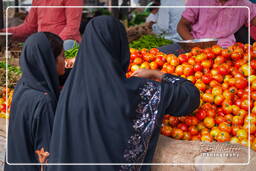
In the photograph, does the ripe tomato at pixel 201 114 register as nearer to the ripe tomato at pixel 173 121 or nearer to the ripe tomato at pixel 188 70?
the ripe tomato at pixel 173 121

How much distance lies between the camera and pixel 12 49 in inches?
240

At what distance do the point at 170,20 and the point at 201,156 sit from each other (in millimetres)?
4812

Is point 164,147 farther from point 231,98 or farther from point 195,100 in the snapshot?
point 231,98

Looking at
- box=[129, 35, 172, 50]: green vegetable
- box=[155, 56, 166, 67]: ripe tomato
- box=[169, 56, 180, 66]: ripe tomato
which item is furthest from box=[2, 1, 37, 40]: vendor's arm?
box=[169, 56, 180, 66]: ripe tomato

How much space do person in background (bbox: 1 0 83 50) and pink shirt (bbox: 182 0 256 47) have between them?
1.75 m

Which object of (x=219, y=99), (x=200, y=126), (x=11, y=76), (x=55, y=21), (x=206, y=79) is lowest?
(x=11, y=76)

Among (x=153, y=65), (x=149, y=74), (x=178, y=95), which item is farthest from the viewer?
(x=153, y=65)

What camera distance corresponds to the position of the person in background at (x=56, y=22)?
5.10 meters

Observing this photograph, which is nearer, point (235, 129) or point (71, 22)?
point (235, 129)

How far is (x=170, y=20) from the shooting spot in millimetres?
6961

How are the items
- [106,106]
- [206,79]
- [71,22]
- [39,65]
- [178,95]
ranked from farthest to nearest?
[71,22] → [206,79] → [39,65] → [178,95] → [106,106]

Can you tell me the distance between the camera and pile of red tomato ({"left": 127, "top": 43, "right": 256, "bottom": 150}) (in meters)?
2.81

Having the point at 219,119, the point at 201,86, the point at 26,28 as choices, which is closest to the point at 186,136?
the point at 219,119

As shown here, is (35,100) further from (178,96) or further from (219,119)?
(219,119)
